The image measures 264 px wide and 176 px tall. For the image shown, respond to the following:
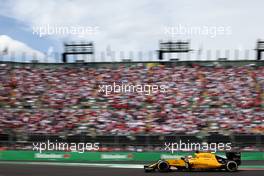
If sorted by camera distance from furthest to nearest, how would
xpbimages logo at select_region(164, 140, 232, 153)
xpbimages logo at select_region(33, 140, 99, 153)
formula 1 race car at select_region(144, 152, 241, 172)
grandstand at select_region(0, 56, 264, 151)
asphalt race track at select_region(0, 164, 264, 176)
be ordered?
grandstand at select_region(0, 56, 264, 151) → xpbimages logo at select_region(33, 140, 99, 153) → xpbimages logo at select_region(164, 140, 232, 153) → formula 1 race car at select_region(144, 152, 241, 172) → asphalt race track at select_region(0, 164, 264, 176)

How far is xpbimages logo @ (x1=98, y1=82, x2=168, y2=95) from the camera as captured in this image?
96.5 feet

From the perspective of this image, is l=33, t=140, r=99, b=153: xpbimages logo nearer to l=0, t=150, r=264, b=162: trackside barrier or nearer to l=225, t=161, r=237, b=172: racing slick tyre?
l=0, t=150, r=264, b=162: trackside barrier

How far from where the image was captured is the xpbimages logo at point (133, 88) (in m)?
29.4

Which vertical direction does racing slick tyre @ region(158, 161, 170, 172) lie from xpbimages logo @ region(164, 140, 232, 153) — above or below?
above

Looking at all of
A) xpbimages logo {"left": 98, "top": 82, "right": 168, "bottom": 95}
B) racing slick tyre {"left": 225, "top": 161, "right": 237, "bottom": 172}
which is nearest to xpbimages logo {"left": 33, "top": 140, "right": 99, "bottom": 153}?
xpbimages logo {"left": 98, "top": 82, "right": 168, "bottom": 95}

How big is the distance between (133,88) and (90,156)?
28.8ft

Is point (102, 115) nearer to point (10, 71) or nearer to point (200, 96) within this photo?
point (200, 96)

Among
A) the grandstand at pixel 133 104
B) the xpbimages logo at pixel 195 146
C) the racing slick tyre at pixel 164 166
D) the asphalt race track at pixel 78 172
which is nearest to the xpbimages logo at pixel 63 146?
the grandstand at pixel 133 104

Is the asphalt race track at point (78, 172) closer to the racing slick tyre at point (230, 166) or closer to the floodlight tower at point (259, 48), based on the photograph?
the racing slick tyre at point (230, 166)

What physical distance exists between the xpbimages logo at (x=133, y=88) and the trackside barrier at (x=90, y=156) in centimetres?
757

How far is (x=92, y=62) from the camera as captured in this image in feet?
113

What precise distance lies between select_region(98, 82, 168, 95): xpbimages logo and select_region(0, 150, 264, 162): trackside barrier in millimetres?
7569

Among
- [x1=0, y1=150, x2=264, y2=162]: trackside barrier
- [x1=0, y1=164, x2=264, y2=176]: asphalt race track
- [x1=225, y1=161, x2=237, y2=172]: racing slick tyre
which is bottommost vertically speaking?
[x1=0, y1=150, x2=264, y2=162]: trackside barrier

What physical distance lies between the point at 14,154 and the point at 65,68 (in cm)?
1222
